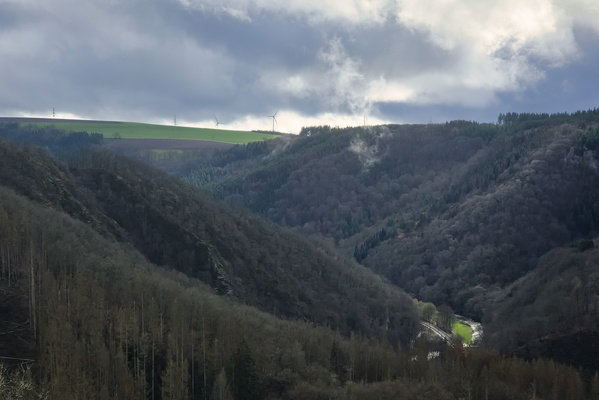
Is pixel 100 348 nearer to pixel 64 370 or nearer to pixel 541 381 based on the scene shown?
pixel 64 370

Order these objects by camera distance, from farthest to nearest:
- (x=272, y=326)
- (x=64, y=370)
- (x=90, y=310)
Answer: (x=272, y=326) < (x=90, y=310) < (x=64, y=370)

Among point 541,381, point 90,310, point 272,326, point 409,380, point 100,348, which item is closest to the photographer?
point 100,348

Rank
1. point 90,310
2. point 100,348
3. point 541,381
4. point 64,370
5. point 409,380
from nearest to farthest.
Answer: point 64,370, point 100,348, point 90,310, point 409,380, point 541,381

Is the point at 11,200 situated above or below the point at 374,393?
above

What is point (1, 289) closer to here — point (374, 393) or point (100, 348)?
point (100, 348)

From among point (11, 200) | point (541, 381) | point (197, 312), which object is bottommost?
point (541, 381)

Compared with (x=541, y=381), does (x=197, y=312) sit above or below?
above

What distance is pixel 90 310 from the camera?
434 ft

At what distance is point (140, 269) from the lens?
586 feet

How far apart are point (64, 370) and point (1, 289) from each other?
35.8 meters

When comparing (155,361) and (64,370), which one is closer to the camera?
(64,370)

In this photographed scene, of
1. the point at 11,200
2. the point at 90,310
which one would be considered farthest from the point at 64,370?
the point at 11,200

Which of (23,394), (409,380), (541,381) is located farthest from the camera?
(541,381)

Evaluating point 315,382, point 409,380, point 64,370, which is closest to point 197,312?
point 315,382
